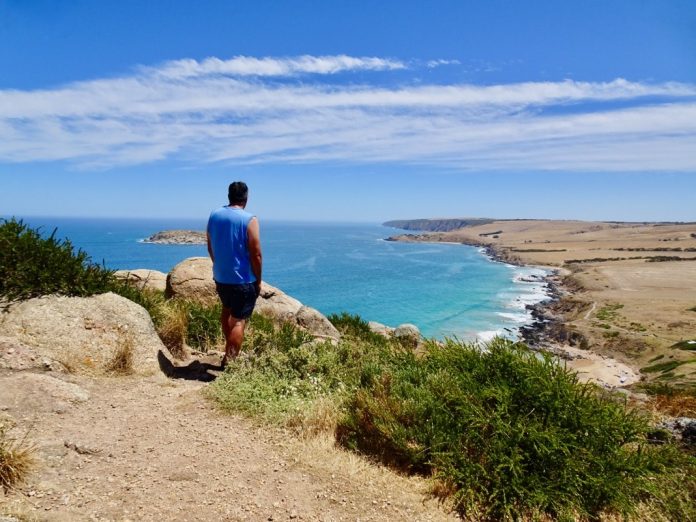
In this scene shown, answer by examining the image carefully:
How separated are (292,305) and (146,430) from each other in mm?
10809

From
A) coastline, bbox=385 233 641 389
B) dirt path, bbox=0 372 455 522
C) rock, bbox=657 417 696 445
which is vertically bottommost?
coastline, bbox=385 233 641 389

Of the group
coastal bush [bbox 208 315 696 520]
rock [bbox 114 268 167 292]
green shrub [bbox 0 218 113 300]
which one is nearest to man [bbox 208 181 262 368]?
coastal bush [bbox 208 315 696 520]

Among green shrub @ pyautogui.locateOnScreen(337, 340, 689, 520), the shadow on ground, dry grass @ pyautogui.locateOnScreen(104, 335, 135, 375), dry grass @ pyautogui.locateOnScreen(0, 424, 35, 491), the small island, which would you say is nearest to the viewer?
dry grass @ pyautogui.locateOnScreen(0, 424, 35, 491)

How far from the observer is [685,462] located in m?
4.88

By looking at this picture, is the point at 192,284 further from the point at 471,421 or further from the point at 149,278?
the point at 471,421

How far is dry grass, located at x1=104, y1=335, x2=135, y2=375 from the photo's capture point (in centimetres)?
630

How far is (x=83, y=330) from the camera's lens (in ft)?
21.1

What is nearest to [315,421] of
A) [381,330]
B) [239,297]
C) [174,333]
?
[239,297]

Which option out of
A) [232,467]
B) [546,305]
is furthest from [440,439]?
[546,305]

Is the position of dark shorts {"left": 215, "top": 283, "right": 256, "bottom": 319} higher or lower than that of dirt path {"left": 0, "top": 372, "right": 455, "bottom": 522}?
higher

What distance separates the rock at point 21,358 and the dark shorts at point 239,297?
2296 millimetres

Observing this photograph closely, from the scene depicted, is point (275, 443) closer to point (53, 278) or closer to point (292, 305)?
point (53, 278)

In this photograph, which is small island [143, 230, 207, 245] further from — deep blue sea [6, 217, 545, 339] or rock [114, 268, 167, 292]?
rock [114, 268, 167, 292]

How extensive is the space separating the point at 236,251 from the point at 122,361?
2334mm
